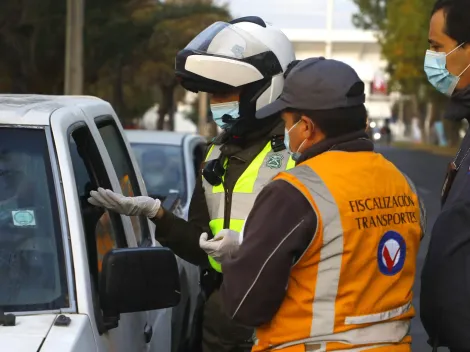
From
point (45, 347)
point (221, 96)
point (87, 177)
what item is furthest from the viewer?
point (221, 96)

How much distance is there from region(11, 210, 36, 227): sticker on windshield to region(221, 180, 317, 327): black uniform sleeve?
723 mm

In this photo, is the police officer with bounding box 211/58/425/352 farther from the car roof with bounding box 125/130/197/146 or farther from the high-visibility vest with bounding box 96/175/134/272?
the car roof with bounding box 125/130/197/146

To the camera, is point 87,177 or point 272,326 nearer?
point 272,326

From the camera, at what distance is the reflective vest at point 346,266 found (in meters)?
2.76

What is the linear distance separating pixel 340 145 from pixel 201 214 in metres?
1.29

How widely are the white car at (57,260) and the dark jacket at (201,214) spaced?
475mm

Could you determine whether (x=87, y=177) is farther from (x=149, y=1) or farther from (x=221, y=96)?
(x=149, y=1)

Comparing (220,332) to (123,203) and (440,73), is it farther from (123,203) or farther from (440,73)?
(440,73)

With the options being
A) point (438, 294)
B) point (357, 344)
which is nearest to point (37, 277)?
point (357, 344)

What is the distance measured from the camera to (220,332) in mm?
4016

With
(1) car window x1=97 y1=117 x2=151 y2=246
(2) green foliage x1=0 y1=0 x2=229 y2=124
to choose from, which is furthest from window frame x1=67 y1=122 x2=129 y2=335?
(2) green foliage x1=0 y1=0 x2=229 y2=124

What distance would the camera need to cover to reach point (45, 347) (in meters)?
2.62

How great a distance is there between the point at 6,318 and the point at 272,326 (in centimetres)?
77

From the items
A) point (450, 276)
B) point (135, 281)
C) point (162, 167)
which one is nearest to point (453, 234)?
point (450, 276)
